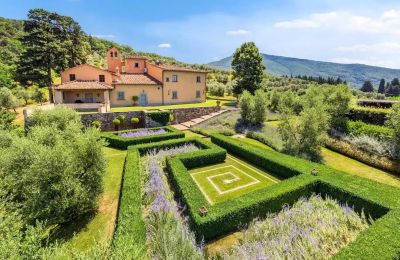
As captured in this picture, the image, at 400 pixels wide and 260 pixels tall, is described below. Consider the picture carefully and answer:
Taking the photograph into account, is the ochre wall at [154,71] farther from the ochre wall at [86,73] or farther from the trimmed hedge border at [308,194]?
the trimmed hedge border at [308,194]

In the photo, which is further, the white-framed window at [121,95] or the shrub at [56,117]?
the white-framed window at [121,95]

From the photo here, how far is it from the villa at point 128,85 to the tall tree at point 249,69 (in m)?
6.70

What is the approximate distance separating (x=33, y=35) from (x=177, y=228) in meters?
41.1

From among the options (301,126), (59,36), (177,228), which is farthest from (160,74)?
(177,228)

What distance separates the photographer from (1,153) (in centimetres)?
1128

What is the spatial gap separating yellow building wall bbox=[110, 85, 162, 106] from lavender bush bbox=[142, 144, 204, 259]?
76.5ft

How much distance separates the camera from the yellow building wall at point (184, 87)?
121 feet

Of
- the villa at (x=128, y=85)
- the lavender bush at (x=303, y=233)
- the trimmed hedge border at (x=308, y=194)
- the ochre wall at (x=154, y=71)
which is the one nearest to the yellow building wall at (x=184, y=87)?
the villa at (x=128, y=85)

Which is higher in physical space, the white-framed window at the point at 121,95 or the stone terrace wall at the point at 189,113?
the white-framed window at the point at 121,95

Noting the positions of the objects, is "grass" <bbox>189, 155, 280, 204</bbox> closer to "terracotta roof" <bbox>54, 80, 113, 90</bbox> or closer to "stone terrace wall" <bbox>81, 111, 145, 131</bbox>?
"stone terrace wall" <bbox>81, 111, 145, 131</bbox>

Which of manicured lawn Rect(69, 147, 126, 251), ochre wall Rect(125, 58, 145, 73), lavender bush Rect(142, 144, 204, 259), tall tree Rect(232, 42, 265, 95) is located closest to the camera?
lavender bush Rect(142, 144, 204, 259)

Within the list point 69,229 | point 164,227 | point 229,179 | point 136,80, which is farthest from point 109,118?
point 164,227

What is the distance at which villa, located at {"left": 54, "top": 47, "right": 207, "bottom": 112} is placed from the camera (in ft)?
102

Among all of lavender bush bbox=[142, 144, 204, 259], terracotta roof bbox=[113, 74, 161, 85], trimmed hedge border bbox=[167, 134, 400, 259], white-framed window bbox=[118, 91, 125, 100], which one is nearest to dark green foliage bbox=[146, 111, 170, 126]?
white-framed window bbox=[118, 91, 125, 100]
